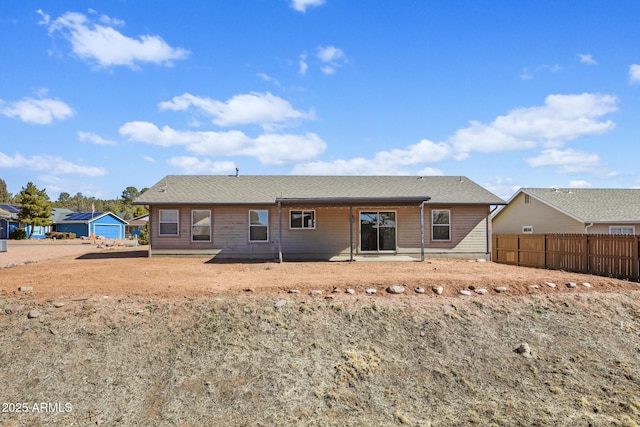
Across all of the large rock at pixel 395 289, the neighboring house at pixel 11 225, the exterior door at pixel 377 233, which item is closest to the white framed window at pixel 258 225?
the exterior door at pixel 377 233

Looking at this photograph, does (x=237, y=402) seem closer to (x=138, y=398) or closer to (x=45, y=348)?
(x=138, y=398)

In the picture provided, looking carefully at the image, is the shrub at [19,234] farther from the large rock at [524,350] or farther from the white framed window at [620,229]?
the white framed window at [620,229]

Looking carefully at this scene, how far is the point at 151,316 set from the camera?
732 centimetres

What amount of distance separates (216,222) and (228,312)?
9.95m

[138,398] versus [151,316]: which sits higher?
[151,316]

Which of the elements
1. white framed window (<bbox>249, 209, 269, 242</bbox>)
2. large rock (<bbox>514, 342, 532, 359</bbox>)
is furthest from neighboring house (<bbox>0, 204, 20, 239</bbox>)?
large rock (<bbox>514, 342, 532, 359</bbox>)

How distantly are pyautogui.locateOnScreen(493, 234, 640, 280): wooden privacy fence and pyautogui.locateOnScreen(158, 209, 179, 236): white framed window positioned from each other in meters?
14.1

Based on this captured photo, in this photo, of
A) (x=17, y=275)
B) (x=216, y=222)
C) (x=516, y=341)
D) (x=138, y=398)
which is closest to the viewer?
(x=138, y=398)

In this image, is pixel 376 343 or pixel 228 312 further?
pixel 228 312

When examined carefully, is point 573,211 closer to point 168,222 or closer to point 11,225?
point 168,222

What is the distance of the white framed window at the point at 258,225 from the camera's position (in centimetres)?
1695

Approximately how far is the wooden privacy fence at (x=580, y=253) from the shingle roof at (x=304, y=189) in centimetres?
267

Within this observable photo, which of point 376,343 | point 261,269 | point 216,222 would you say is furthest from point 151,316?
point 216,222

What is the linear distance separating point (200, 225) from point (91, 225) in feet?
123
